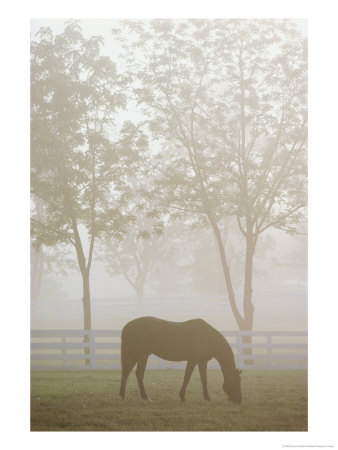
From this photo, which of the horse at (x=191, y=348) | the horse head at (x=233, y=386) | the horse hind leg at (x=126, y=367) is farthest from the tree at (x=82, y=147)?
the horse head at (x=233, y=386)

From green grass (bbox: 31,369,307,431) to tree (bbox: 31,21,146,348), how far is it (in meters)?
1.55

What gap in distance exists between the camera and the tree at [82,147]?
9.16 meters

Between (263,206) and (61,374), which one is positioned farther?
(263,206)

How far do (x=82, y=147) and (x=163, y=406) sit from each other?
4454 millimetres

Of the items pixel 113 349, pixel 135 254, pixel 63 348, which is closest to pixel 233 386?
pixel 113 349

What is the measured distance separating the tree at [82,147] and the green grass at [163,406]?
1549 millimetres

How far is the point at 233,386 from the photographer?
7.92m

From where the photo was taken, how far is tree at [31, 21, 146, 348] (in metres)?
9.16

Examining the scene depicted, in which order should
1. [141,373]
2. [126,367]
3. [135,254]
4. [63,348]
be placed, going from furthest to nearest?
1. [135,254]
2. [63,348]
3. [126,367]
4. [141,373]
